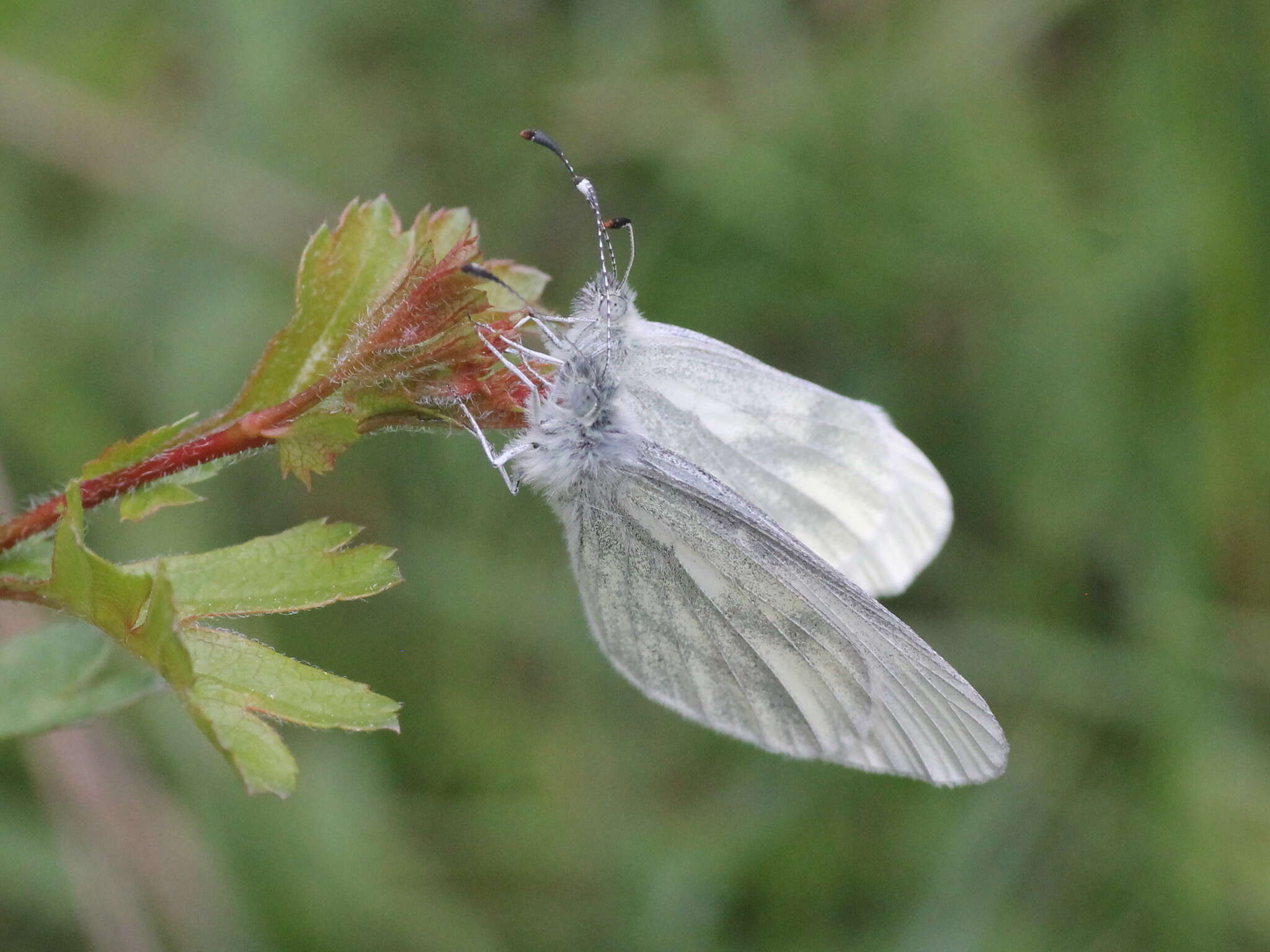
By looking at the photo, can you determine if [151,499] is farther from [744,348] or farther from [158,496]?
[744,348]

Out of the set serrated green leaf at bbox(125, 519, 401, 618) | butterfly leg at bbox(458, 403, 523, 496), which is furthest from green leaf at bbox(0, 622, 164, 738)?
butterfly leg at bbox(458, 403, 523, 496)

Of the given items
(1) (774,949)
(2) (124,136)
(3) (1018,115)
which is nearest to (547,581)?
(1) (774,949)

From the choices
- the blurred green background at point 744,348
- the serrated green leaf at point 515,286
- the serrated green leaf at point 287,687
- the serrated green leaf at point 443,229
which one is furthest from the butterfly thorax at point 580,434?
the blurred green background at point 744,348

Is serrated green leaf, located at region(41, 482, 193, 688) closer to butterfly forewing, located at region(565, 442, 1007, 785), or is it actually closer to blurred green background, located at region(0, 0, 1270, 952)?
butterfly forewing, located at region(565, 442, 1007, 785)

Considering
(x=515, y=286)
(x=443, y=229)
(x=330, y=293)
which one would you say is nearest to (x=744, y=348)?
(x=515, y=286)

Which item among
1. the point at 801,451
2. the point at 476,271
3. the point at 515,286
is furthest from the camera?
the point at 801,451

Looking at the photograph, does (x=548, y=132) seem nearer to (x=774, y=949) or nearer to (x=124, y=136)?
(x=124, y=136)
